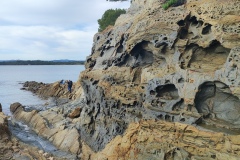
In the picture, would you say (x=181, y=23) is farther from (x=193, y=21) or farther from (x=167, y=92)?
(x=167, y=92)

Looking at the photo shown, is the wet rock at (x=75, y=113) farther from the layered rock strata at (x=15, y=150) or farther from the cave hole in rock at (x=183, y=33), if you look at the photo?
the cave hole in rock at (x=183, y=33)

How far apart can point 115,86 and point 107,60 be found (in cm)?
328

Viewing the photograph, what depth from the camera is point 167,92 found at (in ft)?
42.3

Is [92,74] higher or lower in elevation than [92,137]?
higher

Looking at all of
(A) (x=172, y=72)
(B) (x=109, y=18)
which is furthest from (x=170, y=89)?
(B) (x=109, y=18)

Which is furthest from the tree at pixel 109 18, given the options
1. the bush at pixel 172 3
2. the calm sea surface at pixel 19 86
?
the bush at pixel 172 3

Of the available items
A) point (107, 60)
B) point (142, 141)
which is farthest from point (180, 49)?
point (107, 60)

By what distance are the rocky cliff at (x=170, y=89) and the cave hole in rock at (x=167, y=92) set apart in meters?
0.04

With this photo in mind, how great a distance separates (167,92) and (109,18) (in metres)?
23.7

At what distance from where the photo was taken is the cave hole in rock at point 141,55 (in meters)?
15.3

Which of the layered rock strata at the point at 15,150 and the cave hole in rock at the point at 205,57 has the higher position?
the cave hole in rock at the point at 205,57

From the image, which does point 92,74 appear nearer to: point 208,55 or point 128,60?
point 128,60

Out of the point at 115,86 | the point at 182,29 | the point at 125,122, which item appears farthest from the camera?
the point at 115,86

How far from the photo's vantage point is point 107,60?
1830 centimetres
